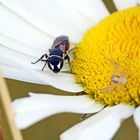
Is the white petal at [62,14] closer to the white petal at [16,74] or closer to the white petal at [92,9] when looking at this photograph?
the white petal at [92,9]

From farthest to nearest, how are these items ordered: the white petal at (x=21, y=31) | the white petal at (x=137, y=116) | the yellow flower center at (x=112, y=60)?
the white petal at (x=21, y=31), the yellow flower center at (x=112, y=60), the white petal at (x=137, y=116)

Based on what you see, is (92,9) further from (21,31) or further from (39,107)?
(39,107)

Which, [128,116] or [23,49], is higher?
[23,49]

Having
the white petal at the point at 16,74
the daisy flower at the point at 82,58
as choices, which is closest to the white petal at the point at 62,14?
the daisy flower at the point at 82,58

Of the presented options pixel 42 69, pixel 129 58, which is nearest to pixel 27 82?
pixel 42 69

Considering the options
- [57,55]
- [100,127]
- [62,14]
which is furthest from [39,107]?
[62,14]

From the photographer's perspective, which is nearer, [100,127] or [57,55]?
[100,127]

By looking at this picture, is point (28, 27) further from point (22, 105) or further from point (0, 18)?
point (22, 105)
